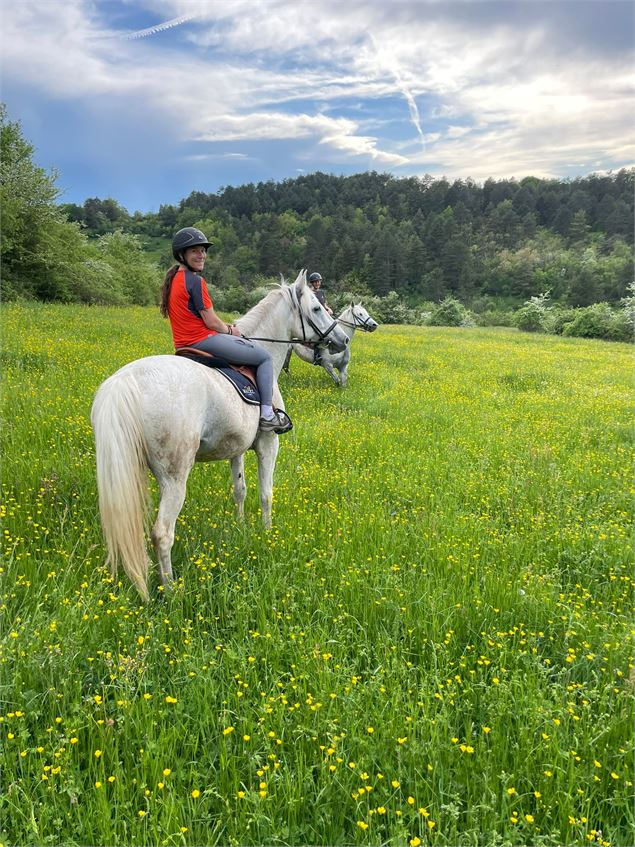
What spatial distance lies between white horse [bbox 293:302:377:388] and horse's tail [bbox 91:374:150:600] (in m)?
8.63

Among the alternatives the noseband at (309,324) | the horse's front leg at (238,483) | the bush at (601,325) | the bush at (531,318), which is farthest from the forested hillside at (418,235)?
the horse's front leg at (238,483)

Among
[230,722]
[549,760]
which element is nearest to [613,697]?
[549,760]

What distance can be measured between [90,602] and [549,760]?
3.23 meters

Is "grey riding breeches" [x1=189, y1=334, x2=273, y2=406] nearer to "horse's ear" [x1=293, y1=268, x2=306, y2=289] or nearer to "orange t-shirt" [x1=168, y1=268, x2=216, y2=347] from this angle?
"orange t-shirt" [x1=168, y1=268, x2=216, y2=347]

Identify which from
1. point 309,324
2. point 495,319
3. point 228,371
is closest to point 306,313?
point 309,324

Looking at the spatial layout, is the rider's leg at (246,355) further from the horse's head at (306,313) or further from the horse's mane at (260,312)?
the horse's head at (306,313)

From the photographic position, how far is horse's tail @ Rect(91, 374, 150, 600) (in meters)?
3.72

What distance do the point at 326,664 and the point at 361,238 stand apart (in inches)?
4390

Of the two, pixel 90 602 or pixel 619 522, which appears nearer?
pixel 90 602

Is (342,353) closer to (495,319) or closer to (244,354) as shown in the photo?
(244,354)

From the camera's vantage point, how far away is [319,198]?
434ft

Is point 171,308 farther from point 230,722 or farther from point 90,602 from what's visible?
point 230,722

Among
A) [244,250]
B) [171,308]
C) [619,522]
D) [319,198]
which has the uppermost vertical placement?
[319,198]

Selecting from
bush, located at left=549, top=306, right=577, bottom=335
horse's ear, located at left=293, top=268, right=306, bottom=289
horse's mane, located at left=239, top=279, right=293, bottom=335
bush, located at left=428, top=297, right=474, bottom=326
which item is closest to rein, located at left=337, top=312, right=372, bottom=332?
horse's ear, located at left=293, top=268, right=306, bottom=289
